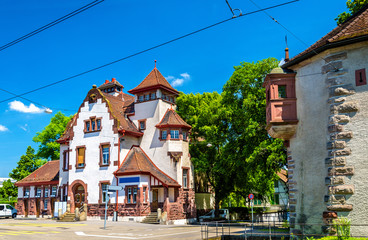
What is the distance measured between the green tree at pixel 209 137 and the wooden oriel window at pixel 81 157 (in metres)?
11.6

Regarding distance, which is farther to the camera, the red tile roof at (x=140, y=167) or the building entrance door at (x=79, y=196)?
the building entrance door at (x=79, y=196)

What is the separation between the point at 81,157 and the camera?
132 ft

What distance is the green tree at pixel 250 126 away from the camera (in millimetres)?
28984

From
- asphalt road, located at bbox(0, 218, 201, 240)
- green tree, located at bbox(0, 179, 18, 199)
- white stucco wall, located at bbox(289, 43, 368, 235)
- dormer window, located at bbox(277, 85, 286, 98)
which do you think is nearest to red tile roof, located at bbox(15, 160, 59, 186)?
green tree, located at bbox(0, 179, 18, 199)

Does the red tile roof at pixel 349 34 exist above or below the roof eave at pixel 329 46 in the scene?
above

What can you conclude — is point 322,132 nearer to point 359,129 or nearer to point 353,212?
point 359,129

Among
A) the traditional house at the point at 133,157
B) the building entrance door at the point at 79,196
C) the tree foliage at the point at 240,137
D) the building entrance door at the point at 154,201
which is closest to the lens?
the tree foliage at the point at 240,137

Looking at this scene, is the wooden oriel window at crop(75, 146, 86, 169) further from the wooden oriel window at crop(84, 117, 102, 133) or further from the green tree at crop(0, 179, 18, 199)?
the green tree at crop(0, 179, 18, 199)

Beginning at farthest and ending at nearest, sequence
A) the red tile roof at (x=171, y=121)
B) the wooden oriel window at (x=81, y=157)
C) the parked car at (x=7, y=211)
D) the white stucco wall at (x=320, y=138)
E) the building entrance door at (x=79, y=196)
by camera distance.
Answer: the parked car at (x=7, y=211) < the wooden oriel window at (x=81, y=157) < the building entrance door at (x=79, y=196) < the red tile roof at (x=171, y=121) < the white stucco wall at (x=320, y=138)

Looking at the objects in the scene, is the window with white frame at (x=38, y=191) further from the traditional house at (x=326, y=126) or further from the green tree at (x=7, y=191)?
the traditional house at (x=326, y=126)

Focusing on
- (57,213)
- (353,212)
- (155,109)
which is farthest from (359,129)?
(57,213)

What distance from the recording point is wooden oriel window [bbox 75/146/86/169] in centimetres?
4003

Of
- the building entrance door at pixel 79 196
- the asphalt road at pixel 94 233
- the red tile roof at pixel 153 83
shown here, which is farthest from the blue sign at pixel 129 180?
the red tile roof at pixel 153 83

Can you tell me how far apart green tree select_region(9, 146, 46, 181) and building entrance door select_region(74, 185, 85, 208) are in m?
21.4
